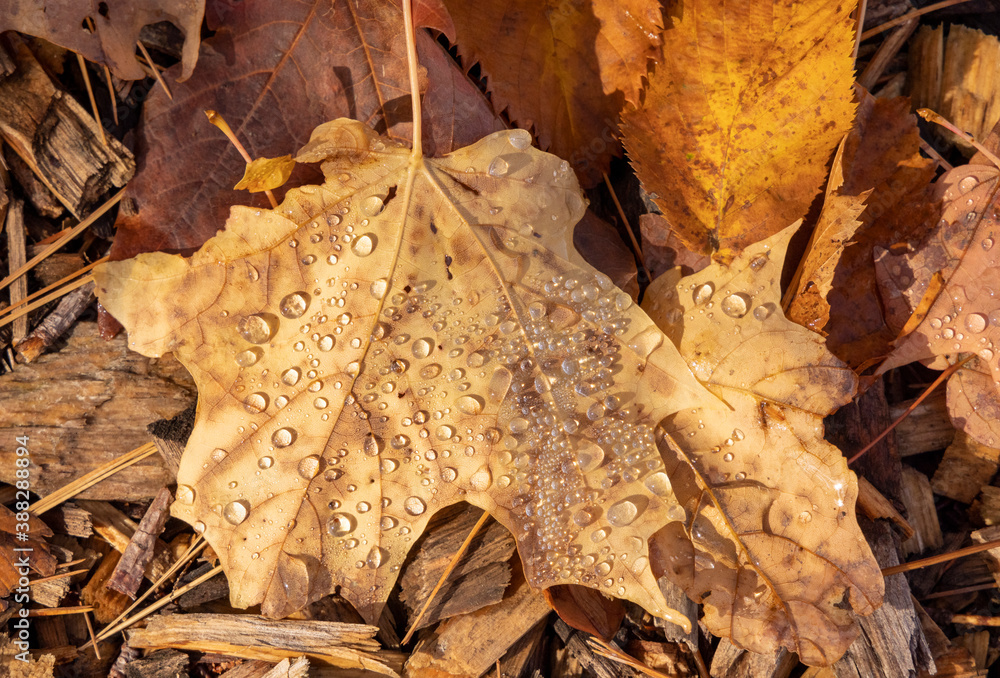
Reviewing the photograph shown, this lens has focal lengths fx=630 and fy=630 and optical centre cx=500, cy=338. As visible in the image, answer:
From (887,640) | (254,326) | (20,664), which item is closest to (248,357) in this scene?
(254,326)

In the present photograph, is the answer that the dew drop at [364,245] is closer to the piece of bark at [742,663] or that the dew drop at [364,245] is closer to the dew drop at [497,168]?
the dew drop at [497,168]

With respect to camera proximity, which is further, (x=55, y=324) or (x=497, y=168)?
(x=55, y=324)

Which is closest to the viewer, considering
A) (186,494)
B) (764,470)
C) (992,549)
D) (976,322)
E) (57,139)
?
(186,494)

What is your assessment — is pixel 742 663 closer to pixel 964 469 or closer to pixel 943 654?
pixel 943 654

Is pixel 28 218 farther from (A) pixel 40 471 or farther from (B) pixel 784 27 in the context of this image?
(B) pixel 784 27

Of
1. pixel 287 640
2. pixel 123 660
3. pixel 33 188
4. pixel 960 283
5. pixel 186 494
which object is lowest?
pixel 960 283

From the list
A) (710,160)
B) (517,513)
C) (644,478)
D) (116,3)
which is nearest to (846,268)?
(710,160)

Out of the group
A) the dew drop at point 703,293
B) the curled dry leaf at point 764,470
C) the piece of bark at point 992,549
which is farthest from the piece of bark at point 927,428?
the dew drop at point 703,293
